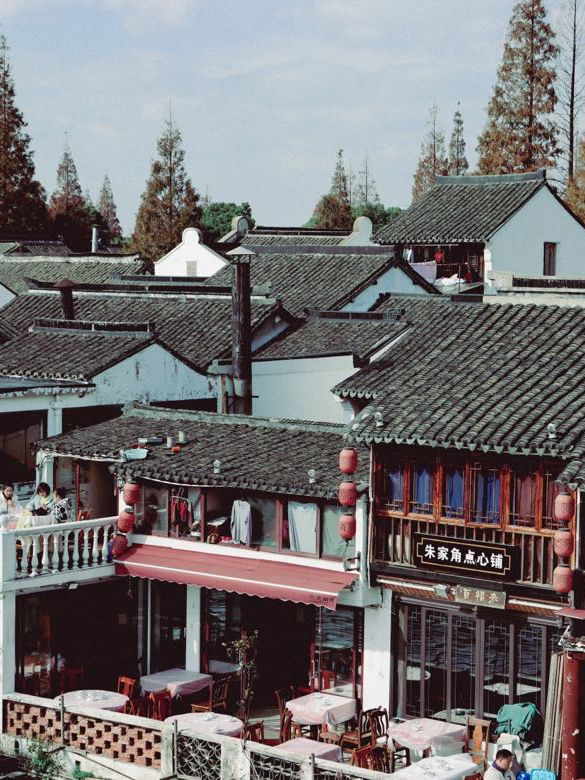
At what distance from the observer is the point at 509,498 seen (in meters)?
22.3

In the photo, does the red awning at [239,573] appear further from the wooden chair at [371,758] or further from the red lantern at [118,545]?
the wooden chair at [371,758]

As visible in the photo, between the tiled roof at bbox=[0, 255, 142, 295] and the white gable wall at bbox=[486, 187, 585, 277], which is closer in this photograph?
the white gable wall at bbox=[486, 187, 585, 277]

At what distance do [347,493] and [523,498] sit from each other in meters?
2.87

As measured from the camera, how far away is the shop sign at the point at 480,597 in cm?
2247

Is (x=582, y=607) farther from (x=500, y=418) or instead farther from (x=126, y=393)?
(x=126, y=393)

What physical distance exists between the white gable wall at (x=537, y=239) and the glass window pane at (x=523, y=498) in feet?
89.3

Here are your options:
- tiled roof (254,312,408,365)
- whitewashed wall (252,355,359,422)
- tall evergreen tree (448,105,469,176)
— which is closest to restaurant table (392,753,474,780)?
whitewashed wall (252,355,359,422)

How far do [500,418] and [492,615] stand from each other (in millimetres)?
3088

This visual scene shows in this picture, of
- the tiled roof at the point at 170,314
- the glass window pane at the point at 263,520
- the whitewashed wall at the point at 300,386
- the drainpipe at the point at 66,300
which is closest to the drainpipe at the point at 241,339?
the tiled roof at the point at 170,314

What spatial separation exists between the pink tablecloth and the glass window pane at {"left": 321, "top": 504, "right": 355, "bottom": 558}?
3007 millimetres

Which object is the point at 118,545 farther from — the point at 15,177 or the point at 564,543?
the point at 15,177

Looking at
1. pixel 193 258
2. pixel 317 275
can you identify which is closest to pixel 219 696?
pixel 317 275

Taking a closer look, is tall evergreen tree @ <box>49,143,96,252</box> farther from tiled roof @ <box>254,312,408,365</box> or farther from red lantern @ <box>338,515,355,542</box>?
red lantern @ <box>338,515,355,542</box>

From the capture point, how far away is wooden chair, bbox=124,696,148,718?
2520 centimetres
